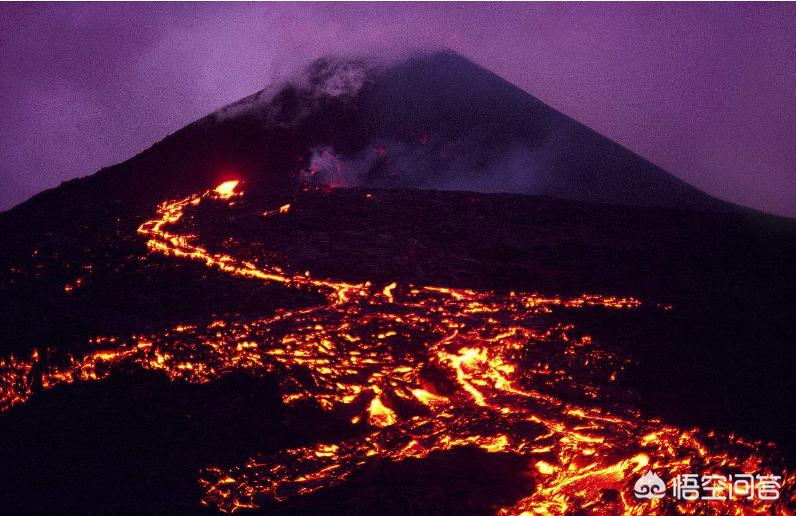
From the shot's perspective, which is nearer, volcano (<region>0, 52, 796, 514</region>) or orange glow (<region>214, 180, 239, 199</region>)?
volcano (<region>0, 52, 796, 514</region>)

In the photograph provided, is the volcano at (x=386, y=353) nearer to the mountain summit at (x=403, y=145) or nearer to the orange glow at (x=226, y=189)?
the orange glow at (x=226, y=189)

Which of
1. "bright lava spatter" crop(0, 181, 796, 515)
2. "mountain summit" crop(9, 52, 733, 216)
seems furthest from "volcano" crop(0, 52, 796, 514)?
"mountain summit" crop(9, 52, 733, 216)

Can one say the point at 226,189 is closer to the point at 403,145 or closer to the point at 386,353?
the point at 386,353

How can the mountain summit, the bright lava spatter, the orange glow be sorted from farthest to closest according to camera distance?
the mountain summit, the orange glow, the bright lava spatter

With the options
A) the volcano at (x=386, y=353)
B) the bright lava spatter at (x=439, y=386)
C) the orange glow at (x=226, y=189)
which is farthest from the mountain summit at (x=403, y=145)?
the bright lava spatter at (x=439, y=386)

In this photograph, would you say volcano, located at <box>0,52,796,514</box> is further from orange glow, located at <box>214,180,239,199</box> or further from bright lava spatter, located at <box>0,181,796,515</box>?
orange glow, located at <box>214,180,239,199</box>

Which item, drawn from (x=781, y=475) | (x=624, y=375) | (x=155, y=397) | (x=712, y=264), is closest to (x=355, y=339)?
(x=155, y=397)
